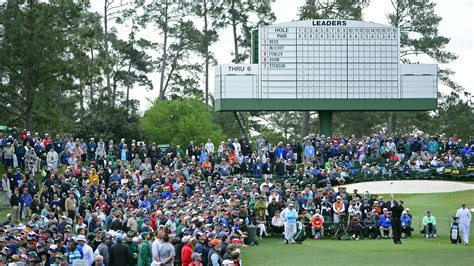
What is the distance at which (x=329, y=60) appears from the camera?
46.7m

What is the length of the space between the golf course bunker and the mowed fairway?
26.8ft

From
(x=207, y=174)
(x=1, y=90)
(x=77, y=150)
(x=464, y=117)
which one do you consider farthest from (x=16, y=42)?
(x=464, y=117)

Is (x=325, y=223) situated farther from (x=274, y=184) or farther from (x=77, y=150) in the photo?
(x=77, y=150)

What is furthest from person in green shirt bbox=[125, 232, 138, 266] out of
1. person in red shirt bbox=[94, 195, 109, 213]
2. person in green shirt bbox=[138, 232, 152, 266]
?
person in red shirt bbox=[94, 195, 109, 213]

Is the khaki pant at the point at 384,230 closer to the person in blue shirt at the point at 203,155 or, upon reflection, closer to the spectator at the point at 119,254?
the person in blue shirt at the point at 203,155

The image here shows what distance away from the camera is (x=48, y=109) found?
55562mm

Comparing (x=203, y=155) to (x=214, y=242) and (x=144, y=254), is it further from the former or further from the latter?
(x=214, y=242)

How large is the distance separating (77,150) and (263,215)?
406 inches

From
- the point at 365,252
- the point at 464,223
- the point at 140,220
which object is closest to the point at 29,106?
the point at 140,220

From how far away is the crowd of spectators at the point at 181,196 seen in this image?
20469 mm

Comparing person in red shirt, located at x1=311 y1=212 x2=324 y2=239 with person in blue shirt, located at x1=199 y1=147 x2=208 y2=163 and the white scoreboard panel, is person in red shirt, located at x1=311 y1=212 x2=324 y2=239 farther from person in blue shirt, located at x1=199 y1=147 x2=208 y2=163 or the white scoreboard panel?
the white scoreboard panel

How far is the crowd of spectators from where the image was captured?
20.5 metres

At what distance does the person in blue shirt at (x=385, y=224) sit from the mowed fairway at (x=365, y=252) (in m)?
0.89

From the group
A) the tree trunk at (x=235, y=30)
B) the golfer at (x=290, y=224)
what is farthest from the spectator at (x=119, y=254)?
the tree trunk at (x=235, y=30)
